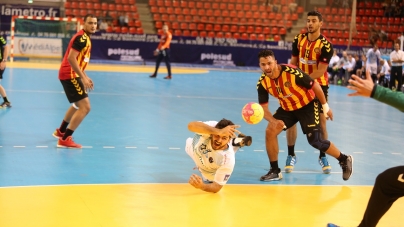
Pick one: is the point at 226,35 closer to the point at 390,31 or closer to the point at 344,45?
the point at 344,45

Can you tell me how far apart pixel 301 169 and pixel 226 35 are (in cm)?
2391

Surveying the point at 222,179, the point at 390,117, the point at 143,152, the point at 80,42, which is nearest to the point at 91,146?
the point at 143,152

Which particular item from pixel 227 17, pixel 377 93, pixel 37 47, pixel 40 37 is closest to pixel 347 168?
pixel 377 93

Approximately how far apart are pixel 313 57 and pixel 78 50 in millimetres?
3494

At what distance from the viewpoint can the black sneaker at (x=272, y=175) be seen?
804 centimetres

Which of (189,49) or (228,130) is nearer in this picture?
(228,130)

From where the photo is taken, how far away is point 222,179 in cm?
709

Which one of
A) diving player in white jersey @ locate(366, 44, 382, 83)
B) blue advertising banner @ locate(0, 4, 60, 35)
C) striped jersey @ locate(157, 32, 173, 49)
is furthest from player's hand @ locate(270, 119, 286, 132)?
blue advertising banner @ locate(0, 4, 60, 35)

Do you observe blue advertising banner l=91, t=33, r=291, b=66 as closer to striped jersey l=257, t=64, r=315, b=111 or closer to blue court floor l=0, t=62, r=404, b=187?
blue court floor l=0, t=62, r=404, b=187

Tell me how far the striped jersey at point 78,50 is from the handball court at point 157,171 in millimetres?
1126

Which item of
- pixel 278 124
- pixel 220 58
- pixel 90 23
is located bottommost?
pixel 220 58

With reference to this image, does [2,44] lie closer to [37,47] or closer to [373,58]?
[373,58]

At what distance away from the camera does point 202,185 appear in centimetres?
679

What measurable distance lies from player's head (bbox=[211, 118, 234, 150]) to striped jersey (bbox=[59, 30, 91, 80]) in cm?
326
